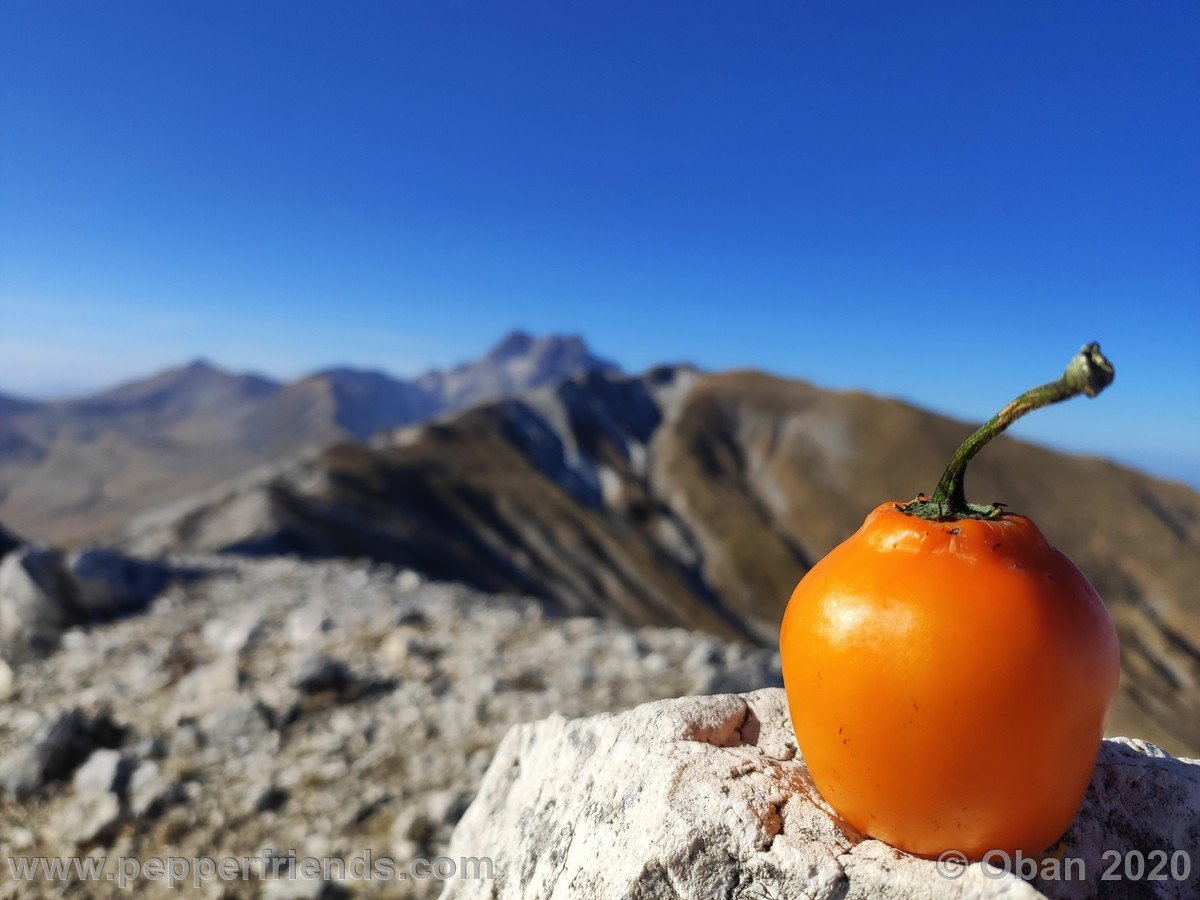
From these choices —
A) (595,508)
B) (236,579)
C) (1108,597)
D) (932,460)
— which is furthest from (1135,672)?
(236,579)

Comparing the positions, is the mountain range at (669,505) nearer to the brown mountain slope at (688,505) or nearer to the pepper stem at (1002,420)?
the brown mountain slope at (688,505)

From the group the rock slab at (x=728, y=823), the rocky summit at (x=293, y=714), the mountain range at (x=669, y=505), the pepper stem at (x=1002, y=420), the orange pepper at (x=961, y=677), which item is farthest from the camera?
the mountain range at (x=669, y=505)

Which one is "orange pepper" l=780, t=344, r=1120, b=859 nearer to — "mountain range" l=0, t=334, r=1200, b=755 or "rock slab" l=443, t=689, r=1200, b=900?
"rock slab" l=443, t=689, r=1200, b=900

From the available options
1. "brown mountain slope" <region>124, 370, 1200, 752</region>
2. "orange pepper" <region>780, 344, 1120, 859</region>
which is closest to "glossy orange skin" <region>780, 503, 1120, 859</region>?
"orange pepper" <region>780, 344, 1120, 859</region>

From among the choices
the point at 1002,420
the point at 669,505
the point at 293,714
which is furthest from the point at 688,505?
the point at 1002,420

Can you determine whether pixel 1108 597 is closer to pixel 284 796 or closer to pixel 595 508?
pixel 595 508

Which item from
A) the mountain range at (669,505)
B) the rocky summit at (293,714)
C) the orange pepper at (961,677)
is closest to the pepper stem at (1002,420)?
the orange pepper at (961,677)

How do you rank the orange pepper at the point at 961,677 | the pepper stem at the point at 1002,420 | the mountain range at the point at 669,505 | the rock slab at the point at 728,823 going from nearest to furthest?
Result: the pepper stem at the point at 1002,420, the orange pepper at the point at 961,677, the rock slab at the point at 728,823, the mountain range at the point at 669,505

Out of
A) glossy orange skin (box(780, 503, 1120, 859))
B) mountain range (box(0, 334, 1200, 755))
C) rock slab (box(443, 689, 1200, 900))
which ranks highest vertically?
glossy orange skin (box(780, 503, 1120, 859))
